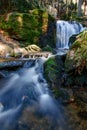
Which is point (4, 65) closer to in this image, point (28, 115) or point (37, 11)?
point (28, 115)

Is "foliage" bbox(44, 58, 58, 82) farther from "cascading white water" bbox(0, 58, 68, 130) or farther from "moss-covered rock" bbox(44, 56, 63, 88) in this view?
"cascading white water" bbox(0, 58, 68, 130)

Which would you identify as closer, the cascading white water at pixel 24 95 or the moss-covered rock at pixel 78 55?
the cascading white water at pixel 24 95

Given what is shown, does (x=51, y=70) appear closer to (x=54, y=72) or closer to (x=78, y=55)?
(x=54, y=72)

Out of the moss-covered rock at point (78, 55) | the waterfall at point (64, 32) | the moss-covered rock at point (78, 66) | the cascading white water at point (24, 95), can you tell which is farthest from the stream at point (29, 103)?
the waterfall at point (64, 32)

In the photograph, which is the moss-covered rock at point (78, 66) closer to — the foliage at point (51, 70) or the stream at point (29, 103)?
the foliage at point (51, 70)

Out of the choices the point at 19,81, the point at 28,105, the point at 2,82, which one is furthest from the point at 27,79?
the point at 28,105

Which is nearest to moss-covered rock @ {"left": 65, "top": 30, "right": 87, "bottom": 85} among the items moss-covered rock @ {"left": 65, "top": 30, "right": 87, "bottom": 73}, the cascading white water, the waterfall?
moss-covered rock @ {"left": 65, "top": 30, "right": 87, "bottom": 73}

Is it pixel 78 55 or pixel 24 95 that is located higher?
pixel 78 55

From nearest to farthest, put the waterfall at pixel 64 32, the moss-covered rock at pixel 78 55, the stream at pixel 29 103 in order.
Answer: the stream at pixel 29 103, the moss-covered rock at pixel 78 55, the waterfall at pixel 64 32

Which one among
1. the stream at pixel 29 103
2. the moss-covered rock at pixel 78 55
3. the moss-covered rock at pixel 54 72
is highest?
the moss-covered rock at pixel 78 55

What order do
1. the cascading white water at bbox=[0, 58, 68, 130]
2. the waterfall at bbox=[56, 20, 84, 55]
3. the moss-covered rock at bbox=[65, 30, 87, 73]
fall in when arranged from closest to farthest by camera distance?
the cascading white water at bbox=[0, 58, 68, 130] → the moss-covered rock at bbox=[65, 30, 87, 73] → the waterfall at bbox=[56, 20, 84, 55]

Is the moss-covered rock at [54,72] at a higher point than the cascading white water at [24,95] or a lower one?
higher

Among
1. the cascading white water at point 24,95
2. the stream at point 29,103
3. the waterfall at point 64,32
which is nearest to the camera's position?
the stream at point 29,103

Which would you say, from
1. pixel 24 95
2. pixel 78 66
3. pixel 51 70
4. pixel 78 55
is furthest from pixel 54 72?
pixel 24 95
